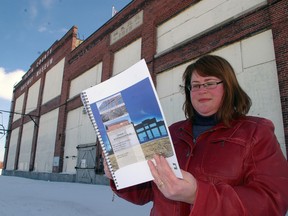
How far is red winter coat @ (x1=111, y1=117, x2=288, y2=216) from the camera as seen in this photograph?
1000mm

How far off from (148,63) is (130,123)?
10.9 metres

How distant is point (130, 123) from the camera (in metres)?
1.23

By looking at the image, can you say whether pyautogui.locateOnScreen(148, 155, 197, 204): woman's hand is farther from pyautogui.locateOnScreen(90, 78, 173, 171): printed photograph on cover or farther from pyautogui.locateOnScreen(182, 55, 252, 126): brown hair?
pyautogui.locateOnScreen(182, 55, 252, 126): brown hair

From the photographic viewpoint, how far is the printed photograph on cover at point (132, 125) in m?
1.15

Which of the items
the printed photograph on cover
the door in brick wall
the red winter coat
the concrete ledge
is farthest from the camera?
the door in brick wall

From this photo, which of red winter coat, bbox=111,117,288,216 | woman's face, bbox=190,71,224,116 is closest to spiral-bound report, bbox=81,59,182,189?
red winter coat, bbox=111,117,288,216

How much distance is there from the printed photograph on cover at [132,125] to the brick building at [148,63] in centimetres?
670

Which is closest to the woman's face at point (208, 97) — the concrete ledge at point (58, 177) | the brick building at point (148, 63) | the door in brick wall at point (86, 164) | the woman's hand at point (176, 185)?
the woman's hand at point (176, 185)

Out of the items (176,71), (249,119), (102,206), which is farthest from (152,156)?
(176,71)

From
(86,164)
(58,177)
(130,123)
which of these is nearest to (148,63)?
(86,164)

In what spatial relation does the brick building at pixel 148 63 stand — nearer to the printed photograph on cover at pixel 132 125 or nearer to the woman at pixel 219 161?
the woman at pixel 219 161

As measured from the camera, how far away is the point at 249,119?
1312mm

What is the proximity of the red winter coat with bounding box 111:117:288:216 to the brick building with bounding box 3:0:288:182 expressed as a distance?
6.40 meters

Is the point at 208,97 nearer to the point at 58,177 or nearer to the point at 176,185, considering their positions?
the point at 176,185
